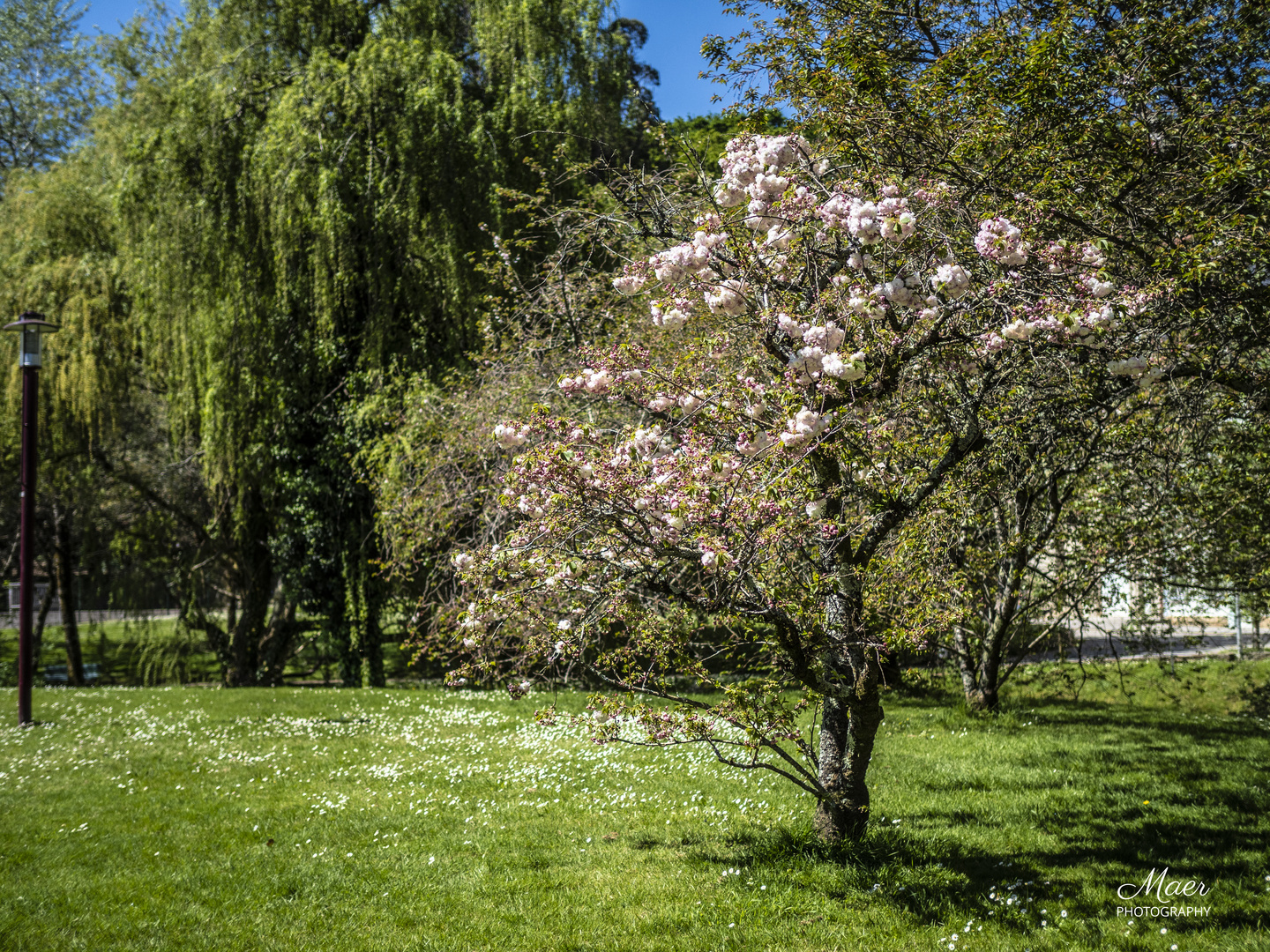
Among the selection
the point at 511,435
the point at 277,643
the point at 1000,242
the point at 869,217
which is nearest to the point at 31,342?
the point at 277,643

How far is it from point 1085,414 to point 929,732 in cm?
398

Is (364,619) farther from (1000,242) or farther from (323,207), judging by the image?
(1000,242)

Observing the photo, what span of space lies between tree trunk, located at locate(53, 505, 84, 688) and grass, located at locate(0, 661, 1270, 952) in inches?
307

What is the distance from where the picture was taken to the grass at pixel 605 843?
398 cm

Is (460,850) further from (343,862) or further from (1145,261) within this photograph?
(1145,261)

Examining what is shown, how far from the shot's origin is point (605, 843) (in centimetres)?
518

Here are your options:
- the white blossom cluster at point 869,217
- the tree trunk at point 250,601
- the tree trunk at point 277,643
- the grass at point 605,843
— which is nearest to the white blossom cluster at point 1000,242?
the white blossom cluster at point 869,217

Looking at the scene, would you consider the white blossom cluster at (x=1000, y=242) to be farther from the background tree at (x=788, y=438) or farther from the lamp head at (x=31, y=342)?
the lamp head at (x=31, y=342)

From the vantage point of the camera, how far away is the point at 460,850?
511 centimetres

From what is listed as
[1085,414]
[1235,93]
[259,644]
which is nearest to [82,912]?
[1085,414]

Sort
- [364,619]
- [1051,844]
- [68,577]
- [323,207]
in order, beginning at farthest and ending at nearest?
[68,577] < [364,619] < [323,207] < [1051,844]

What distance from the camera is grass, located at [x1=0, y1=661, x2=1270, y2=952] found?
3.98 meters

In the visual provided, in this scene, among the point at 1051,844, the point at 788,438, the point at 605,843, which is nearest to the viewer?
the point at 788,438

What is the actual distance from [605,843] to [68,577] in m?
14.1
